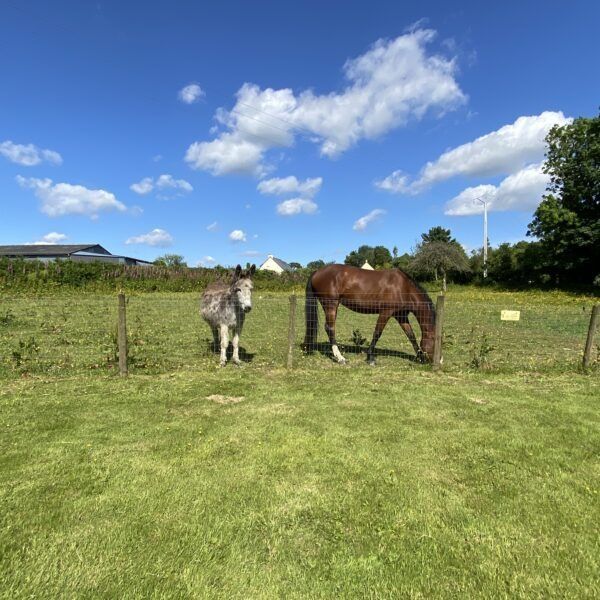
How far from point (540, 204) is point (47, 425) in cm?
3637

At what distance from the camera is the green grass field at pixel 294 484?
2.54 meters

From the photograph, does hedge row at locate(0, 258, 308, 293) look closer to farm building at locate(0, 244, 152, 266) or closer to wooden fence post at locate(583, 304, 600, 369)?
wooden fence post at locate(583, 304, 600, 369)

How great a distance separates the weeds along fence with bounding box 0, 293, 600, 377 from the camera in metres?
7.86

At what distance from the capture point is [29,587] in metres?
2.39

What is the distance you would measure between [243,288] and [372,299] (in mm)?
3049

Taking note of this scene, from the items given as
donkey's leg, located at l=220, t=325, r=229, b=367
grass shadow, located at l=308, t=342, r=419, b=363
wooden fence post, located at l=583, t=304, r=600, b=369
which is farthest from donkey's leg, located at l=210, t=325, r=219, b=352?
wooden fence post, located at l=583, t=304, r=600, b=369

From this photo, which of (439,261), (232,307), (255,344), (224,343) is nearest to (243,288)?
(232,307)

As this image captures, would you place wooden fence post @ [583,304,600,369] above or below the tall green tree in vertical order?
below

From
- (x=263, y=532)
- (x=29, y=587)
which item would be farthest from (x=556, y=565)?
(x=29, y=587)

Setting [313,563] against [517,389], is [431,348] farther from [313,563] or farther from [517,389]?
[313,563]

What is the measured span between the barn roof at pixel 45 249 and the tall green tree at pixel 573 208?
183ft

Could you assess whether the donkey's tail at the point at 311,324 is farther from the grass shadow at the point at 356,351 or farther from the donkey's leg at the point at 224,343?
the donkey's leg at the point at 224,343

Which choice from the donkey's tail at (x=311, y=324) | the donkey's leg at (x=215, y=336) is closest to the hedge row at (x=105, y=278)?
Result: the donkey's leg at (x=215, y=336)

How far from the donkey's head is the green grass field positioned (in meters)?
1.34
